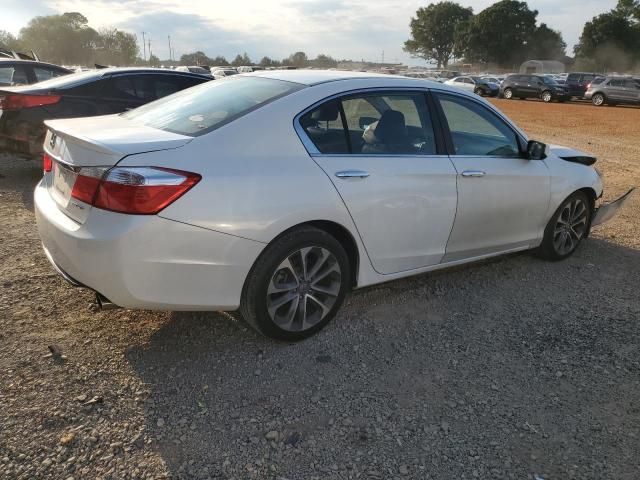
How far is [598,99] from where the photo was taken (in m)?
28.7

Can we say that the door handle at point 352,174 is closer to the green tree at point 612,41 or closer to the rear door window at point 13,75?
the rear door window at point 13,75

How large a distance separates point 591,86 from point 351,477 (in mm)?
31658

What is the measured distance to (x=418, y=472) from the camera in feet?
7.77

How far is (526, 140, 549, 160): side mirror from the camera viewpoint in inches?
167

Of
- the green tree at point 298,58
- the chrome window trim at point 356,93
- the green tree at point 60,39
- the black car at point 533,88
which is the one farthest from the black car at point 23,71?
the green tree at point 60,39

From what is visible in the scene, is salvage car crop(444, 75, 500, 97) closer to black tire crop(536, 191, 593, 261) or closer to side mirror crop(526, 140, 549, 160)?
black tire crop(536, 191, 593, 261)

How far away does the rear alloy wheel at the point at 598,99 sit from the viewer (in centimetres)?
2846

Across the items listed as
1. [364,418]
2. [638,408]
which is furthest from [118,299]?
[638,408]

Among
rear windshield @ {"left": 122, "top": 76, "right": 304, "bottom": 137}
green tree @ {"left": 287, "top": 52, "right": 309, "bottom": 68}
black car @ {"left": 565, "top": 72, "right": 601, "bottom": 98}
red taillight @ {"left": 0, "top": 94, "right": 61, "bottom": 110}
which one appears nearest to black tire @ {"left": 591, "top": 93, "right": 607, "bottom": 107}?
black car @ {"left": 565, "top": 72, "right": 601, "bottom": 98}

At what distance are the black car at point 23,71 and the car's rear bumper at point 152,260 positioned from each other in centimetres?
764

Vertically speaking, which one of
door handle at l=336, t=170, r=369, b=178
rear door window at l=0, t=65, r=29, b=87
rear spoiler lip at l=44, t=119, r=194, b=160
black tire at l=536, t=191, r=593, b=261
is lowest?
black tire at l=536, t=191, r=593, b=261

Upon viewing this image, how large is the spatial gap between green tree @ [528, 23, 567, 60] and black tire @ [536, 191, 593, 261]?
3774 inches

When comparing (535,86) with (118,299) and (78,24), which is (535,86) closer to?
(118,299)

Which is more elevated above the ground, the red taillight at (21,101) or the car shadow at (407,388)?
the red taillight at (21,101)
